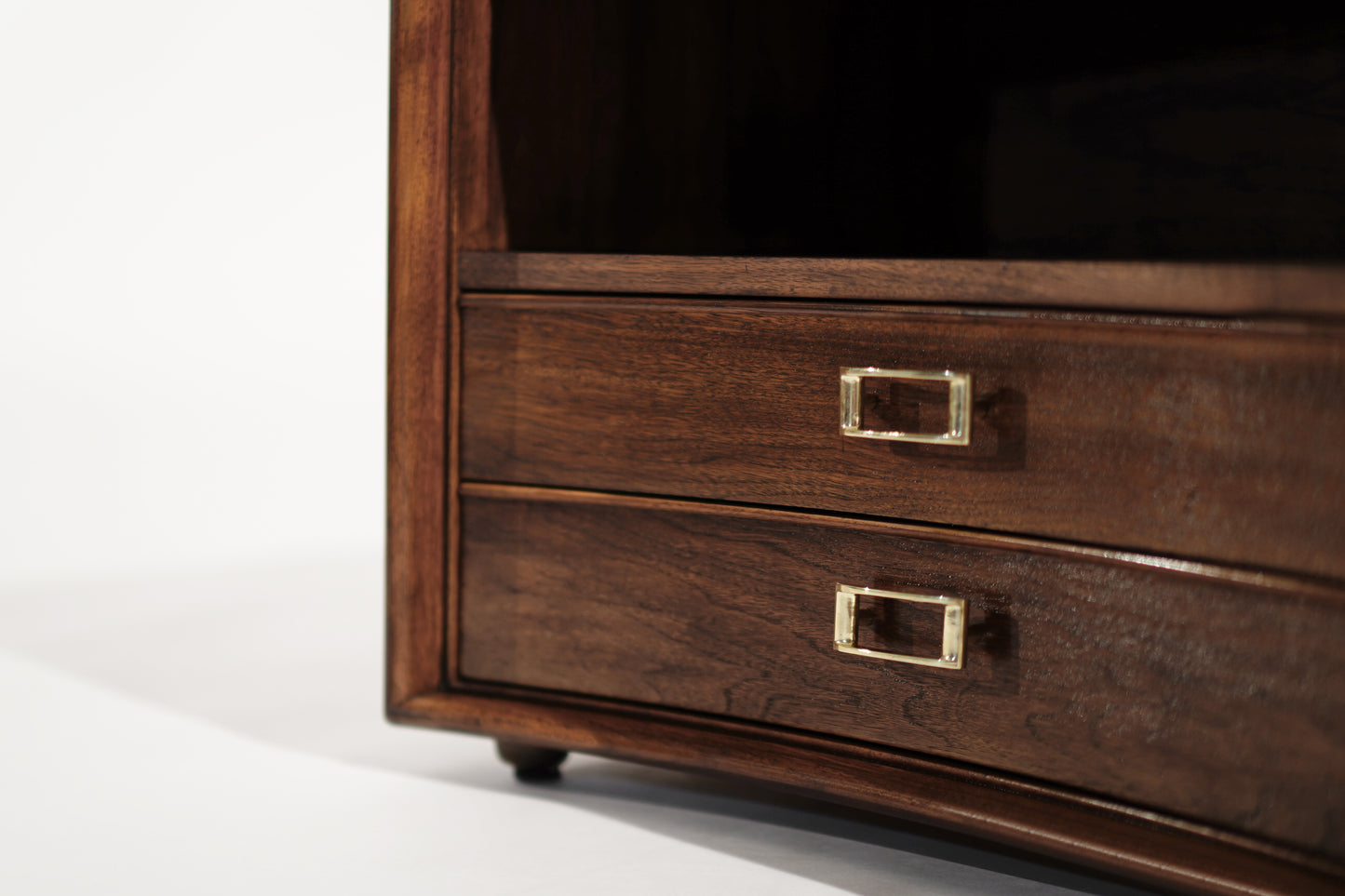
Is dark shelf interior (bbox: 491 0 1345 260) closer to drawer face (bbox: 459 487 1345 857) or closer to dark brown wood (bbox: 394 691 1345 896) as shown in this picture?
drawer face (bbox: 459 487 1345 857)

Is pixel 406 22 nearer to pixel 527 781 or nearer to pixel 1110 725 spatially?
pixel 527 781

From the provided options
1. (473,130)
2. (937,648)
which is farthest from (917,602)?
(473,130)

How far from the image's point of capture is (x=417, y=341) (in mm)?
1200

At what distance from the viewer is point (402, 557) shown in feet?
→ 3.97

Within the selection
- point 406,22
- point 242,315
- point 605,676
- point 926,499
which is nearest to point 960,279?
point 926,499

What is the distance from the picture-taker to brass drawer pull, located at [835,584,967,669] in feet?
3.14

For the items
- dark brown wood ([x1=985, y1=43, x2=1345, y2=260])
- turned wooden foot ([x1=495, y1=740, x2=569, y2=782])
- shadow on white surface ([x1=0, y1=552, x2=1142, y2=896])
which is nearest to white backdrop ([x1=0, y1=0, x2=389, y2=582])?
shadow on white surface ([x1=0, y1=552, x2=1142, y2=896])

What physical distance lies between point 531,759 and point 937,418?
0.53 metres

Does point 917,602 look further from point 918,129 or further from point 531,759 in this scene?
point 918,129

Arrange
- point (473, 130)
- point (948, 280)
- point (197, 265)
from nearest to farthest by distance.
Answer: point (948, 280)
point (473, 130)
point (197, 265)

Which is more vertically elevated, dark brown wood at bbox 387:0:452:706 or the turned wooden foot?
dark brown wood at bbox 387:0:452:706

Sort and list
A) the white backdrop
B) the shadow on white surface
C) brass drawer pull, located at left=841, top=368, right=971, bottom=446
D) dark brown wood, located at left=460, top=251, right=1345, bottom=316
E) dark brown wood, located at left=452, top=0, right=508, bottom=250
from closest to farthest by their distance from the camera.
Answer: dark brown wood, located at left=460, top=251, right=1345, bottom=316
brass drawer pull, located at left=841, top=368, right=971, bottom=446
the shadow on white surface
dark brown wood, located at left=452, top=0, right=508, bottom=250
the white backdrop

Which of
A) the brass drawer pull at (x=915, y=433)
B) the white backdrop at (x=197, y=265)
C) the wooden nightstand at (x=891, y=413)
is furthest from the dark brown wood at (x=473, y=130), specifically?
the white backdrop at (x=197, y=265)

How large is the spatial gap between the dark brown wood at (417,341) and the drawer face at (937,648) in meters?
0.04
